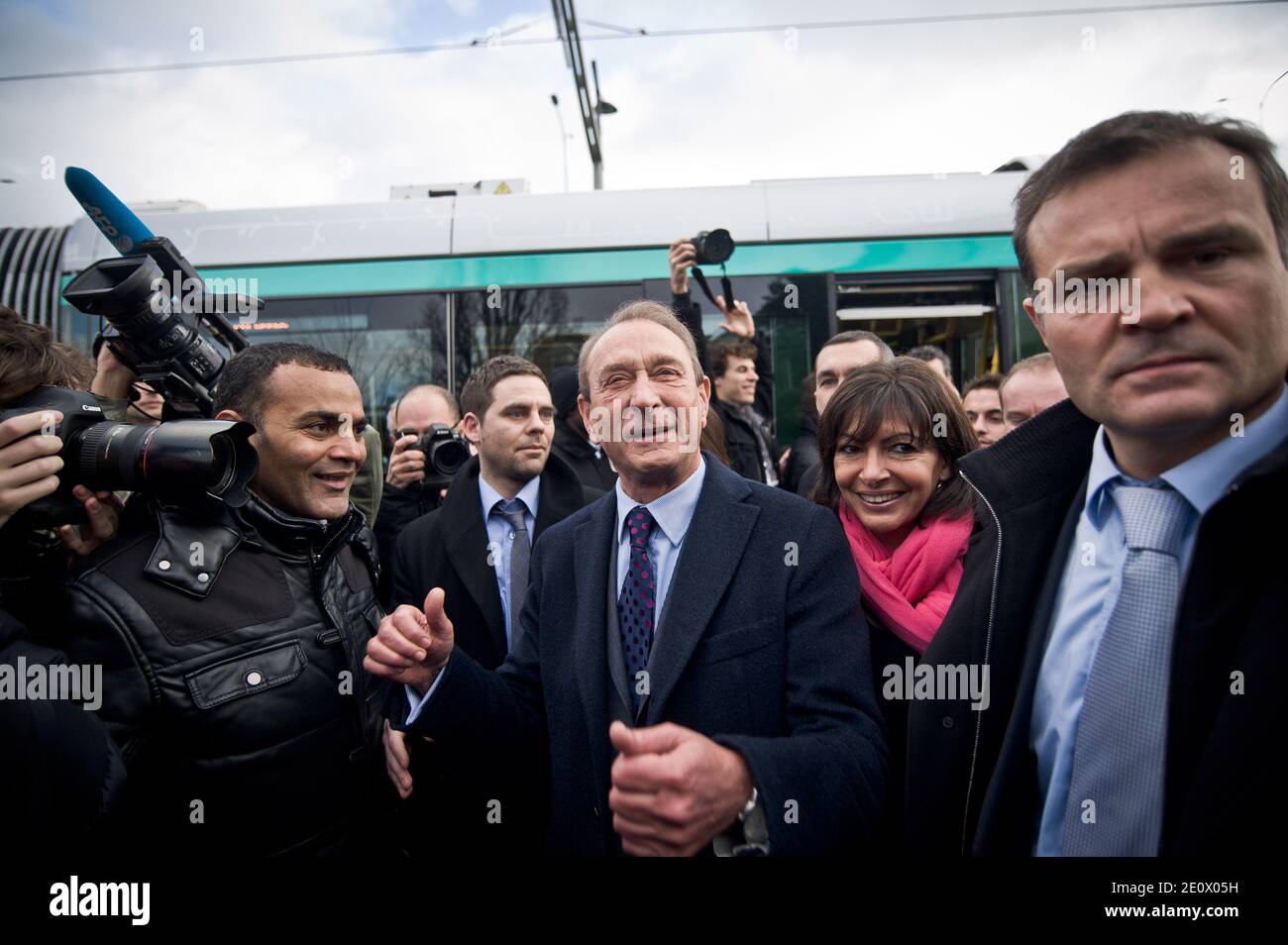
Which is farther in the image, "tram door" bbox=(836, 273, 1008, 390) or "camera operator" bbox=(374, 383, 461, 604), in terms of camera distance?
"tram door" bbox=(836, 273, 1008, 390)

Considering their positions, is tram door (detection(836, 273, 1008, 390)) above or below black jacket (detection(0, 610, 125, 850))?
above

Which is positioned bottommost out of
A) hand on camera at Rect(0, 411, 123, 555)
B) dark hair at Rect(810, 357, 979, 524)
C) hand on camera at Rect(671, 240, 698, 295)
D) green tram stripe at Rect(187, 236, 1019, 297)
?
hand on camera at Rect(0, 411, 123, 555)

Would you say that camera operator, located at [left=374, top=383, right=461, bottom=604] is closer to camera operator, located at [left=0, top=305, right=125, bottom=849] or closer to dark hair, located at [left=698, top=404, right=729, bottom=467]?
dark hair, located at [left=698, top=404, right=729, bottom=467]

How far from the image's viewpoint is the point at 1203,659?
0.96m

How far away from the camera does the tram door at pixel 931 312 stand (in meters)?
5.07

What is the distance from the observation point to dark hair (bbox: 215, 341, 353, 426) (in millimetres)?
1919

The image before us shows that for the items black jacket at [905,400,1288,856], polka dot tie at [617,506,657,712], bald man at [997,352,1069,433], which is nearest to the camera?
black jacket at [905,400,1288,856]

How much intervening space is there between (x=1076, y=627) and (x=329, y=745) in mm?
1651

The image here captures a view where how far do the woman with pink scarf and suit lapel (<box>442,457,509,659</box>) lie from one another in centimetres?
125

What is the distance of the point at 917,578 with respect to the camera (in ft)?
5.53

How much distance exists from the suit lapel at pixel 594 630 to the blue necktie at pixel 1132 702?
86 centimetres
